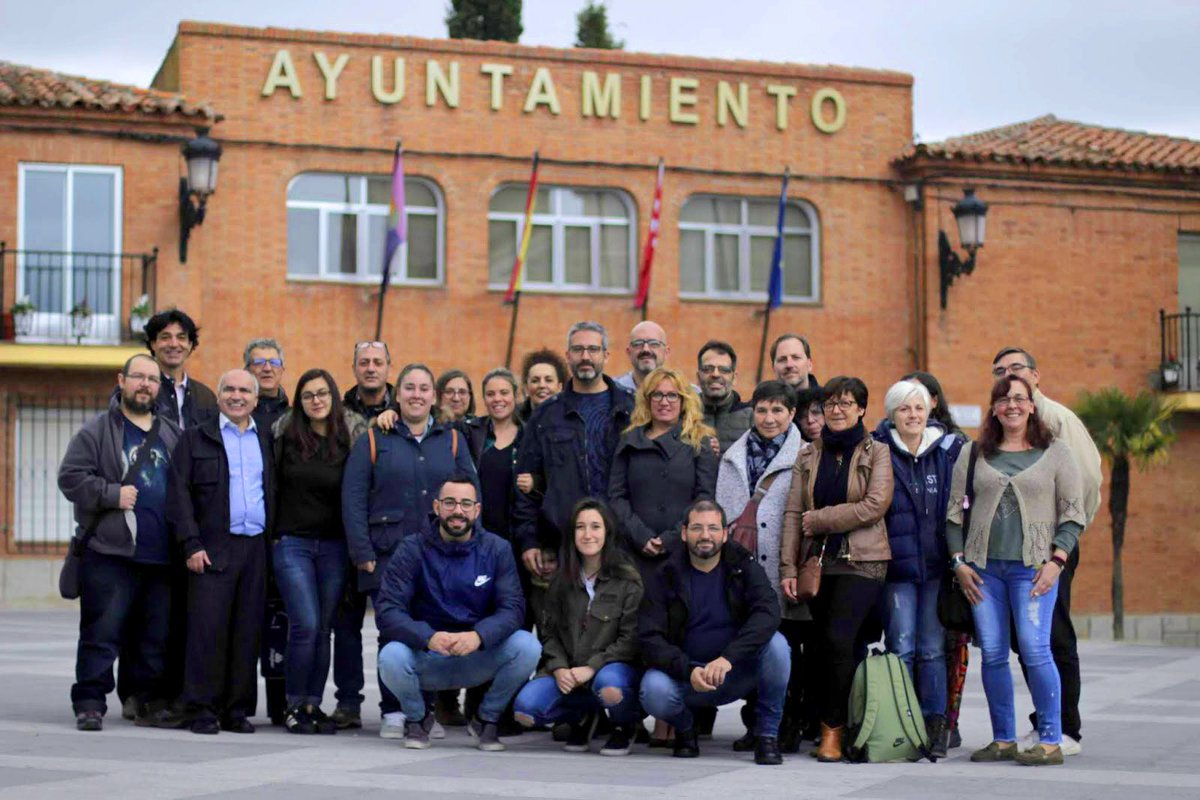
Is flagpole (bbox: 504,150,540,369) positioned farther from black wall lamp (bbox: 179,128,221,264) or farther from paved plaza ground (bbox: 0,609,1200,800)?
paved plaza ground (bbox: 0,609,1200,800)

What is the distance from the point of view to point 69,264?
23.8 m

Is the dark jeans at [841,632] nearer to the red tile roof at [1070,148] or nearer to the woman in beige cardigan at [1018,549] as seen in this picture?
the woman in beige cardigan at [1018,549]

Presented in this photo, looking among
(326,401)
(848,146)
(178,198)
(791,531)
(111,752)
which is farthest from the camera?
(848,146)

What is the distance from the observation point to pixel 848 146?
27.2 m

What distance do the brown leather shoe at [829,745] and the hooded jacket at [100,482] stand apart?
12.3 feet

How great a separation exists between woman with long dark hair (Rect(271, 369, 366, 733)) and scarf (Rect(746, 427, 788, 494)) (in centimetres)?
210

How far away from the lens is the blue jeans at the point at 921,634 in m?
9.59

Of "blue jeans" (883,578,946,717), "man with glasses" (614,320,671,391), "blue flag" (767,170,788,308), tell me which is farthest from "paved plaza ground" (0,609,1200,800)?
"blue flag" (767,170,788,308)

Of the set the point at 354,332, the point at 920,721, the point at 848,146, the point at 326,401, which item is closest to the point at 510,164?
the point at 354,332

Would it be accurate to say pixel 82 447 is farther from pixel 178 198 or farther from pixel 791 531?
pixel 178 198

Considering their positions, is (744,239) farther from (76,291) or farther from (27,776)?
(27,776)

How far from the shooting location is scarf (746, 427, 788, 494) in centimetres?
998

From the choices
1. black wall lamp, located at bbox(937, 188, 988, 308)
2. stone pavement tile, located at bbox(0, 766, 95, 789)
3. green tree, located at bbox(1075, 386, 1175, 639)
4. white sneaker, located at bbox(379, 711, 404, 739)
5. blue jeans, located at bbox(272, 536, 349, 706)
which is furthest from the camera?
black wall lamp, located at bbox(937, 188, 988, 308)

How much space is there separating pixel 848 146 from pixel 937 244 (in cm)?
186
